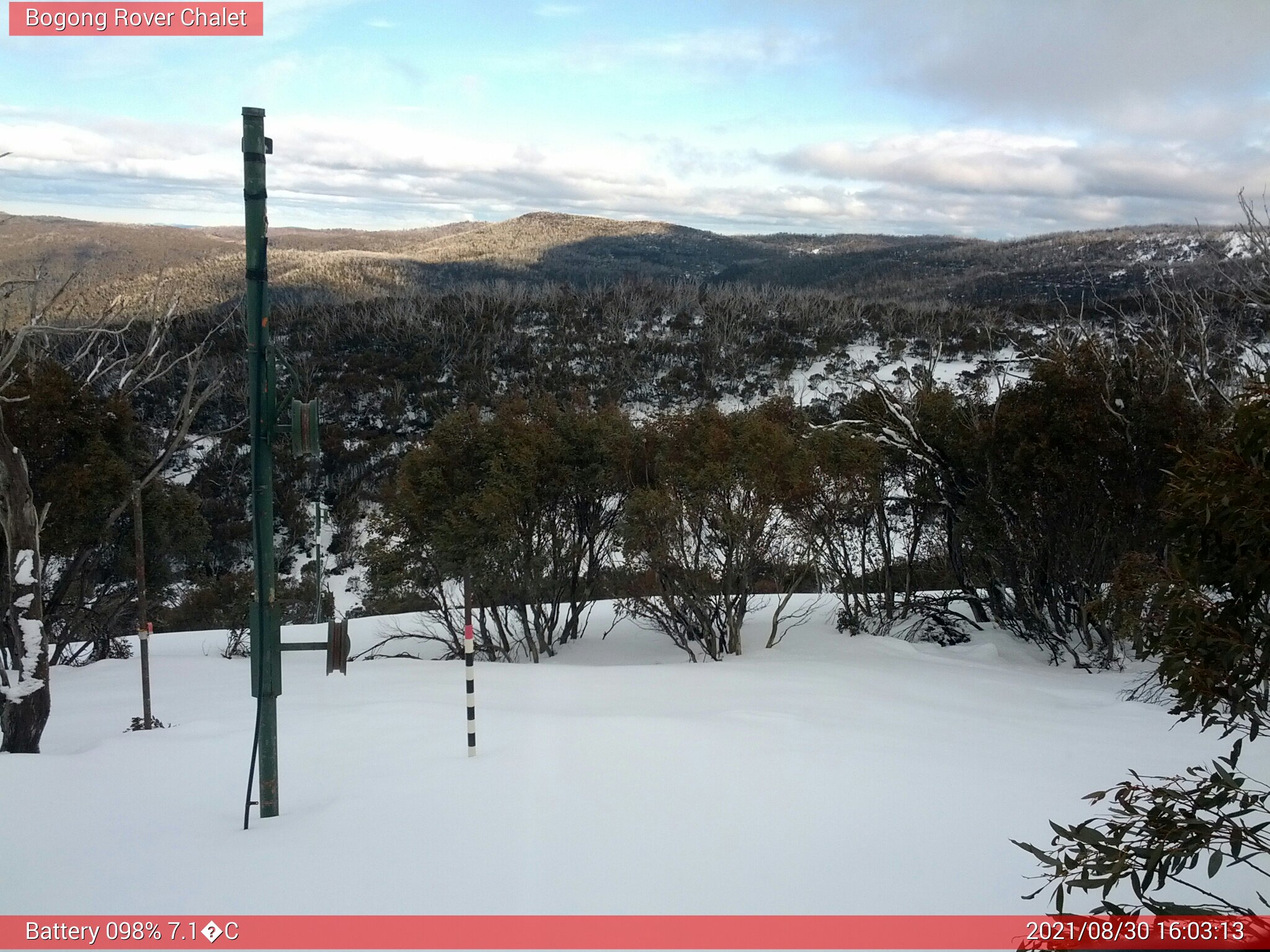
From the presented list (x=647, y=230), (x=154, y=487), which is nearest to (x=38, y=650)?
(x=154, y=487)

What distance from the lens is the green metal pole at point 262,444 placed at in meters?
4.41

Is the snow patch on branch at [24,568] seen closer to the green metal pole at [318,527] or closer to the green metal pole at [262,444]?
the green metal pole at [318,527]

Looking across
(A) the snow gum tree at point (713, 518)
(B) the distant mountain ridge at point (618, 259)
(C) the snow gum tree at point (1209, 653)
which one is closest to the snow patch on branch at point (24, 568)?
(A) the snow gum tree at point (713, 518)

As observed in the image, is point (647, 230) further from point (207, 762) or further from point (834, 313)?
point (207, 762)

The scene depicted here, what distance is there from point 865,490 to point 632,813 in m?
10.4

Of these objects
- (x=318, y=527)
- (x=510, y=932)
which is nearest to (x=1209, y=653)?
(x=510, y=932)

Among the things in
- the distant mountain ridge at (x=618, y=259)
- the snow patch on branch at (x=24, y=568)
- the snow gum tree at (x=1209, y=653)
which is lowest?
the snow patch on branch at (x=24, y=568)

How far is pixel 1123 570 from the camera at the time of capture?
34.7 ft

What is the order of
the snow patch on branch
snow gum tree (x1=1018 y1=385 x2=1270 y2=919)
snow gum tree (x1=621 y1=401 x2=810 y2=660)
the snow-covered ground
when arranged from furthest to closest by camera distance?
1. snow gum tree (x1=621 y1=401 x2=810 y2=660)
2. the snow patch on branch
3. the snow-covered ground
4. snow gum tree (x1=1018 y1=385 x2=1270 y2=919)

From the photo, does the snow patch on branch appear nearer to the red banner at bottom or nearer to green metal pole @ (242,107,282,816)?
green metal pole @ (242,107,282,816)

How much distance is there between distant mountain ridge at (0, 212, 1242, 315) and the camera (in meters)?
65.3

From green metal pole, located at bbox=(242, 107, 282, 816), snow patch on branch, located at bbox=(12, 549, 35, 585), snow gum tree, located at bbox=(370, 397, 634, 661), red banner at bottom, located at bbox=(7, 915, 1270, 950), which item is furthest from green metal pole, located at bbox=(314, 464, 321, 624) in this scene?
snow patch on branch, located at bbox=(12, 549, 35, 585)

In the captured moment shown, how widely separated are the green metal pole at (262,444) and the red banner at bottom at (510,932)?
46.0 inches

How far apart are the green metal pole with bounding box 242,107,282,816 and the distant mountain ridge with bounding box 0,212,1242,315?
4397cm
